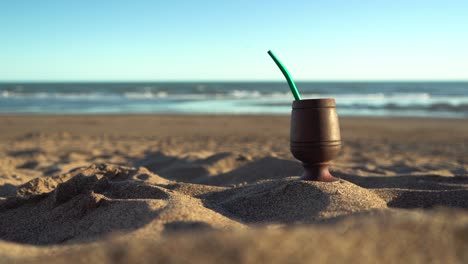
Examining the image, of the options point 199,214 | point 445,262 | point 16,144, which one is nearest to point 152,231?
point 199,214

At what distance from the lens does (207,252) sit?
1.13 metres

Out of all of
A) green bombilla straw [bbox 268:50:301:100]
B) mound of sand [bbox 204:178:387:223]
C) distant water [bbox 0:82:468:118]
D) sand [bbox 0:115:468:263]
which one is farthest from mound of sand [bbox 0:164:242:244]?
distant water [bbox 0:82:468:118]

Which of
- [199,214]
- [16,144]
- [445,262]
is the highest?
[445,262]

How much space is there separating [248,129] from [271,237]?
9.77 meters

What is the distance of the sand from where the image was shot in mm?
1175

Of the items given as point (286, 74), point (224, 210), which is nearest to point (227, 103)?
point (286, 74)

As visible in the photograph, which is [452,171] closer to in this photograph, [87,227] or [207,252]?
[87,227]

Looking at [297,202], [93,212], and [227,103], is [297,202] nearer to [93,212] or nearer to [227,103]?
[93,212]

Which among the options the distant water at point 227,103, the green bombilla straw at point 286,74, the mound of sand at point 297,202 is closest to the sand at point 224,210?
the mound of sand at point 297,202

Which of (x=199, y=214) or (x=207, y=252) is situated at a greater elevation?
(x=207, y=252)

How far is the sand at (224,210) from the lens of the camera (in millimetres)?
1175

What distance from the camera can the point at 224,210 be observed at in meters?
2.45

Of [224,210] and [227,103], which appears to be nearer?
[224,210]

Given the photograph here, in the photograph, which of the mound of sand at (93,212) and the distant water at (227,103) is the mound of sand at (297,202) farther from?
the distant water at (227,103)
